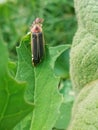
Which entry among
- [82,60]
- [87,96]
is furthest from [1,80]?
[82,60]

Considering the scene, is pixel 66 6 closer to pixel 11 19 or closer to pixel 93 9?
pixel 11 19

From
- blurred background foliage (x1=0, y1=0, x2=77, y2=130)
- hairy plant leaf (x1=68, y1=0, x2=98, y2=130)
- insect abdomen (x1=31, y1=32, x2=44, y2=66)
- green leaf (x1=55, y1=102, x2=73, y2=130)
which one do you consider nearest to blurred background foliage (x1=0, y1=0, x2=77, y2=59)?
blurred background foliage (x1=0, y1=0, x2=77, y2=130)

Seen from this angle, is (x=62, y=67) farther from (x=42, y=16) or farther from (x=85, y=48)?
(x=42, y=16)

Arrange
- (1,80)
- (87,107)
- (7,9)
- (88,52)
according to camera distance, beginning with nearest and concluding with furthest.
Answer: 1. (1,80)
2. (87,107)
3. (88,52)
4. (7,9)

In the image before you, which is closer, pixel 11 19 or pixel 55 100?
pixel 55 100

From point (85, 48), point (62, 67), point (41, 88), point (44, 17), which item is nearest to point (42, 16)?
point (44, 17)

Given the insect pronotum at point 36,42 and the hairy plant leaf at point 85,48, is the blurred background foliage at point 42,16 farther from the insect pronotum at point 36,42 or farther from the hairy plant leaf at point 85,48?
the insect pronotum at point 36,42
